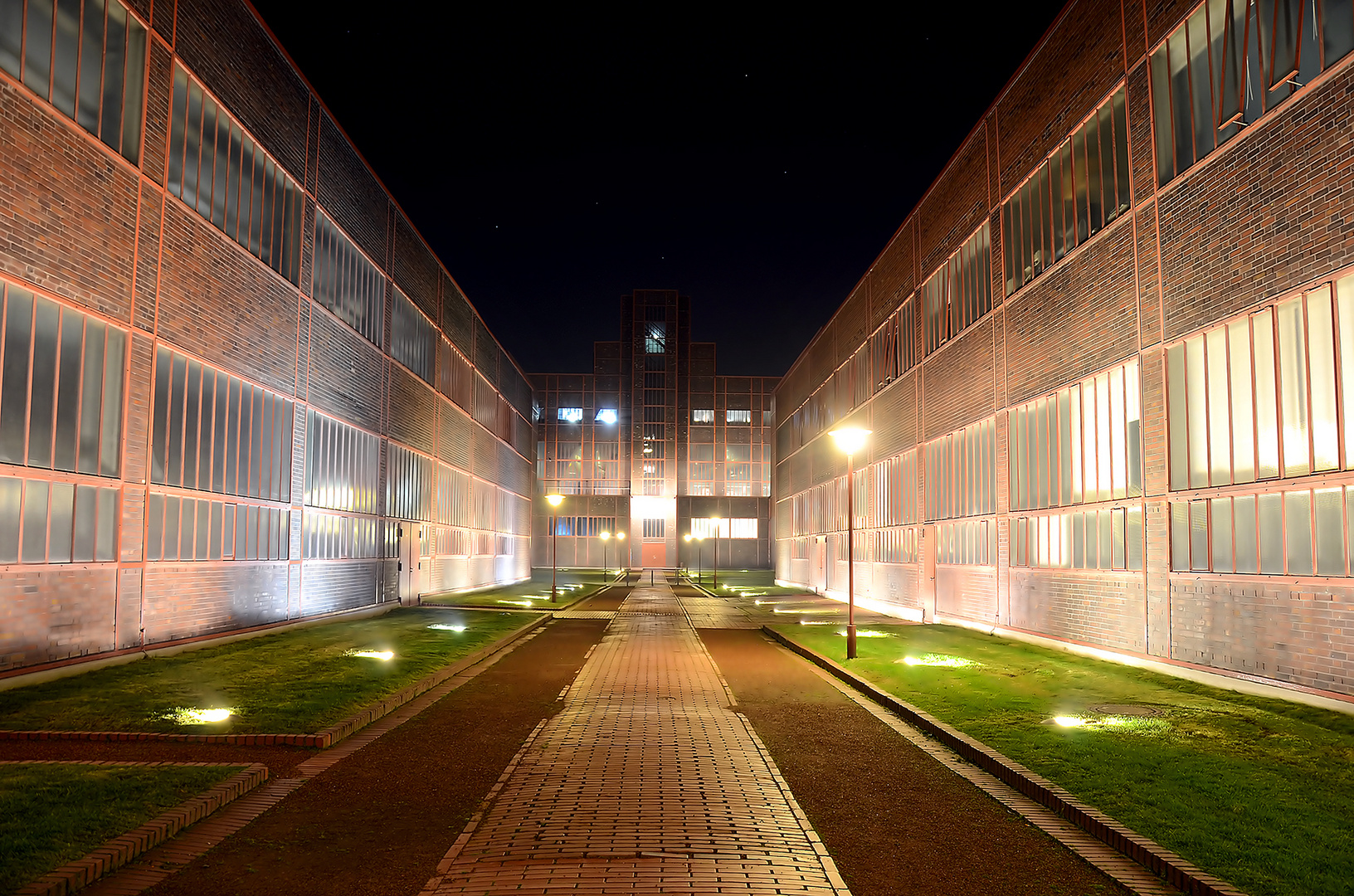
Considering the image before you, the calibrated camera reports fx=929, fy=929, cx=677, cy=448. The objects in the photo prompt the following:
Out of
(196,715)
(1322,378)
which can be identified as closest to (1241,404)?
(1322,378)

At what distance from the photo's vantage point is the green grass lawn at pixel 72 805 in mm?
5289

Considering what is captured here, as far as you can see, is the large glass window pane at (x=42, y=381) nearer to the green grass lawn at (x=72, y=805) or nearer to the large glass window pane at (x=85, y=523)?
the large glass window pane at (x=85, y=523)

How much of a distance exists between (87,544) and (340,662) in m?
4.58

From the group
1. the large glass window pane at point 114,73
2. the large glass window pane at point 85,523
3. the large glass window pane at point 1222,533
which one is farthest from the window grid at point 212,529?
the large glass window pane at point 1222,533

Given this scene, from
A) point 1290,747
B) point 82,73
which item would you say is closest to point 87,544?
point 82,73

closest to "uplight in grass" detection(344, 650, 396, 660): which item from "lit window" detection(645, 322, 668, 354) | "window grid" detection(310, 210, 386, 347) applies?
"window grid" detection(310, 210, 386, 347)

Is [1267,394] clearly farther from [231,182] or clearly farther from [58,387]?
[231,182]

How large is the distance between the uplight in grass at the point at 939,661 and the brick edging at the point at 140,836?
11.3m

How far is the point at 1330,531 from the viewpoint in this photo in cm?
1172

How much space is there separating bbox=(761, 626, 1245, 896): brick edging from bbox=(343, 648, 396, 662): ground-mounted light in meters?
9.13

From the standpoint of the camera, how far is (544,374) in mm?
86438

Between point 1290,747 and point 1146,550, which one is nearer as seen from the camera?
point 1290,747

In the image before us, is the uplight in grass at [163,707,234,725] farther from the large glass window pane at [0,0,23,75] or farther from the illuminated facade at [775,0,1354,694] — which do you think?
the illuminated facade at [775,0,1354,694]

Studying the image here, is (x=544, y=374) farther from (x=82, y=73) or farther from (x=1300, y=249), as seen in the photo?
(x=1300, y=249)
